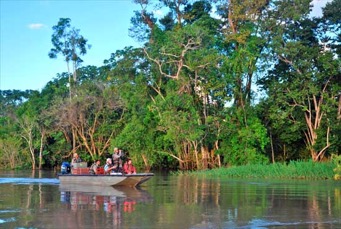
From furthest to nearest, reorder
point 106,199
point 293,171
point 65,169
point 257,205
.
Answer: point 293,171
point 65,169
point 106,199
point 257,205

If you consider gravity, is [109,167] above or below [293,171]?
above

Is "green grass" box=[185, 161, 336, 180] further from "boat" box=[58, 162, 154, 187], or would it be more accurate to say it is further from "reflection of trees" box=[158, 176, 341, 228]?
"boat" box=[58, 162, 154, 187]

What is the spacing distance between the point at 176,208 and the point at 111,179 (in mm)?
8319

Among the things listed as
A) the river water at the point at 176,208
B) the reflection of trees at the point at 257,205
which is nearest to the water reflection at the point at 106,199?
the river water at the point at 176,208

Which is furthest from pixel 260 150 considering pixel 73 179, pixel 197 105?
pixel 73 179

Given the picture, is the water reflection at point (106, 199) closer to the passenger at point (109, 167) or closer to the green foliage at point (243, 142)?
the passenger at point (109, 167)

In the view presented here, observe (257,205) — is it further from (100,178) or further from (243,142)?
(243,142)

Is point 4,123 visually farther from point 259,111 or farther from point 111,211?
point 111,211

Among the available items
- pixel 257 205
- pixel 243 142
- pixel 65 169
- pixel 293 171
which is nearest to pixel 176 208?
pixel 257 205

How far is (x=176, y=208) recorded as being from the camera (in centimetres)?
1625

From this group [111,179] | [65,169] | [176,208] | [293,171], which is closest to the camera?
[176,208]

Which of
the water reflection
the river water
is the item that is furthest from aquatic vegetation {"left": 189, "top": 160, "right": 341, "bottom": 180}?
the water reflection

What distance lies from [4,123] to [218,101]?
28892mm

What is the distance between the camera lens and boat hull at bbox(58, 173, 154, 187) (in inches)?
938
